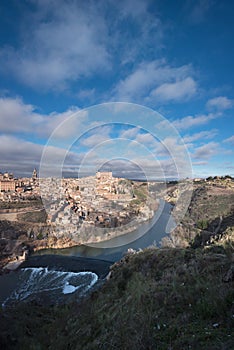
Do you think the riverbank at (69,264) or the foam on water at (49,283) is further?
the riverbank at (69,264)

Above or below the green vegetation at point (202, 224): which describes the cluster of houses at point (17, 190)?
above

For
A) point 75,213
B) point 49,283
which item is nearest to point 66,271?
point 49,283

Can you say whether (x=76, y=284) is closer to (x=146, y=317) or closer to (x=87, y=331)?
(x=87, y=331)

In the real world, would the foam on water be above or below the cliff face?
below

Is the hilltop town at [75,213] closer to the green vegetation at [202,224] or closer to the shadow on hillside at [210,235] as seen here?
the shadow on hillside at [210,235]

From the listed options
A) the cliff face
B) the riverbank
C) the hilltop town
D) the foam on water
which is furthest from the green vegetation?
the cliff face

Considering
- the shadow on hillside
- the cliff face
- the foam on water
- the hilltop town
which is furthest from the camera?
A: the hilltop town

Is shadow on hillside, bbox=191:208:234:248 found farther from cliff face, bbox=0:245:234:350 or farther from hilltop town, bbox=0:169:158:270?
cliff face, bbox=0:245:234:350

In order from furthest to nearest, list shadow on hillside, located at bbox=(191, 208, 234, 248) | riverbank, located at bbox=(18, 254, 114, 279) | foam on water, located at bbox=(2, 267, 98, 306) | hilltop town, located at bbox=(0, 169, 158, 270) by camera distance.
A: riverbank, located at bbox=(18, 254, 114, 279) → hilltop town, located at bbox=(0, 169, 158, 270) → shadow on hillside, located at bbox=(191, 208, 234, 248) → foam on water, located at bbox=(2, 267, 98, 306)

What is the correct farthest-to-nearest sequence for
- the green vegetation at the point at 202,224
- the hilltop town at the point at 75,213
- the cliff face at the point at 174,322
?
the green vegetation at the point at 202,224
the hilltop town at the point at 75,213
the cliff face at the point at 174,322

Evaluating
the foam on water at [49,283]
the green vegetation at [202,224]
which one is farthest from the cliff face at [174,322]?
the green vegetation at [202,224]
